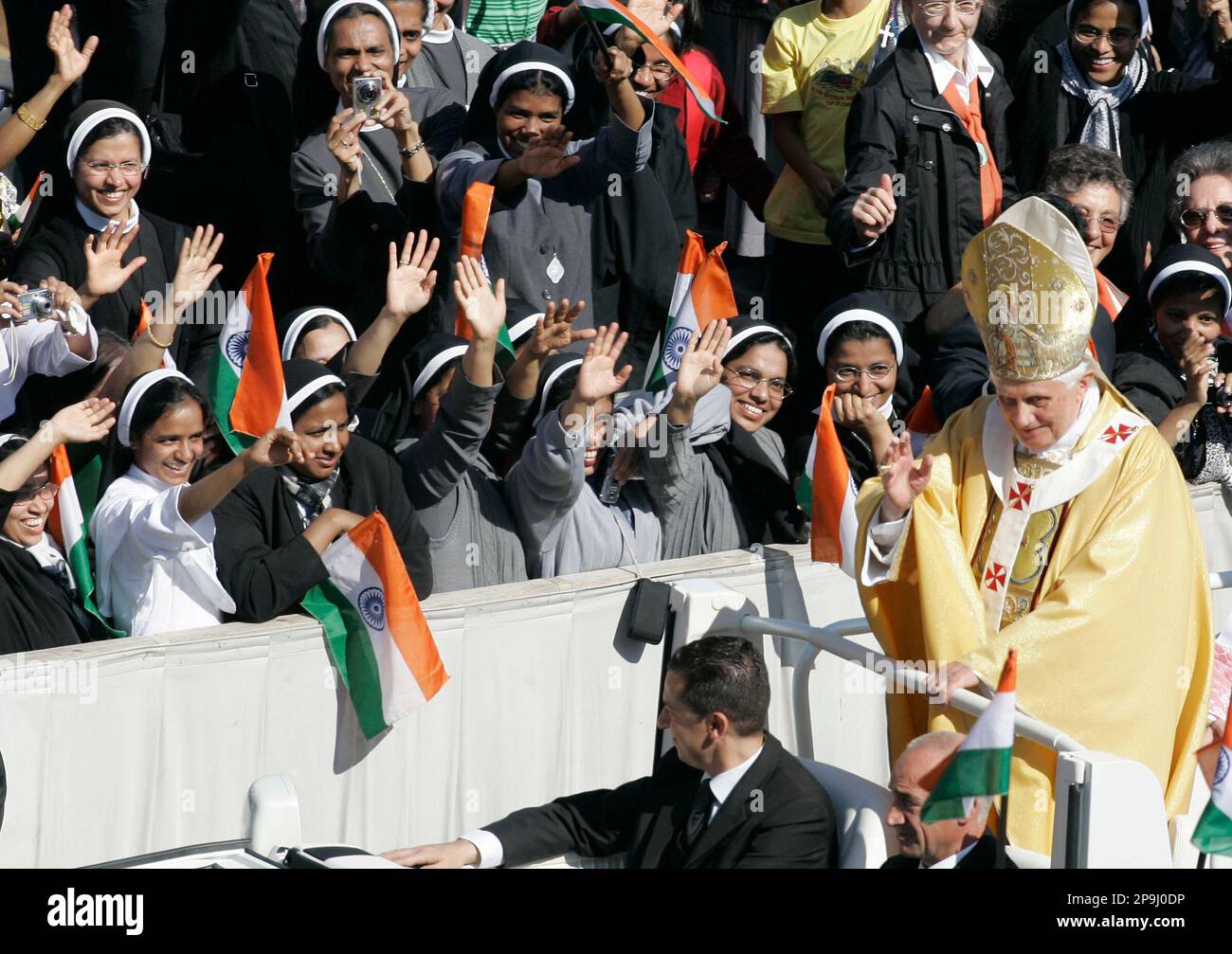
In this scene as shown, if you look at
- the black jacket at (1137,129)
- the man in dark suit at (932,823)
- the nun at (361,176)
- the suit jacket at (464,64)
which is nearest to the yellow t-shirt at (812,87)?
the black jacket at (1137,129)

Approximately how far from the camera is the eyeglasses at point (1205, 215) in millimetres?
8266

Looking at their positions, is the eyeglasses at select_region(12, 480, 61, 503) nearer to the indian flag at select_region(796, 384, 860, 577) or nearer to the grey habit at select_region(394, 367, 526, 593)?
the grey habit at select_region(394, 367, 526, 593)

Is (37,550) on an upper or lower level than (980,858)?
upper

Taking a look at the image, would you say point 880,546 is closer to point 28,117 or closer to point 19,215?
point 19,215

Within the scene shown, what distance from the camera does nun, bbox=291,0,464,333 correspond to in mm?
7551

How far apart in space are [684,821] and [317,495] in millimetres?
1802

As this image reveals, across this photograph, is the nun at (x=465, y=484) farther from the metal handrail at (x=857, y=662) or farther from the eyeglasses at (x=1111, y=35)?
the eyeglasses at (x=1111, y=35)

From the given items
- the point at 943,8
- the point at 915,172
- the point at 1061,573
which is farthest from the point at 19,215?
the point at 1061,573

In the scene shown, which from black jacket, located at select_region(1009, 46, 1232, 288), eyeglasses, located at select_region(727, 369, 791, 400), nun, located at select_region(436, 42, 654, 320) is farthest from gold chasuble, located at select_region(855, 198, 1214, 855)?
black jacket, located at select_region(1009, 46, 1232, 288)

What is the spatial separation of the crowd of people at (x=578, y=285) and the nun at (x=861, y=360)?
1 centimetres

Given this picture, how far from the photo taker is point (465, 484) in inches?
261

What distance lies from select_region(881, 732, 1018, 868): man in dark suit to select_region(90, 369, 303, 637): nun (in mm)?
2186
